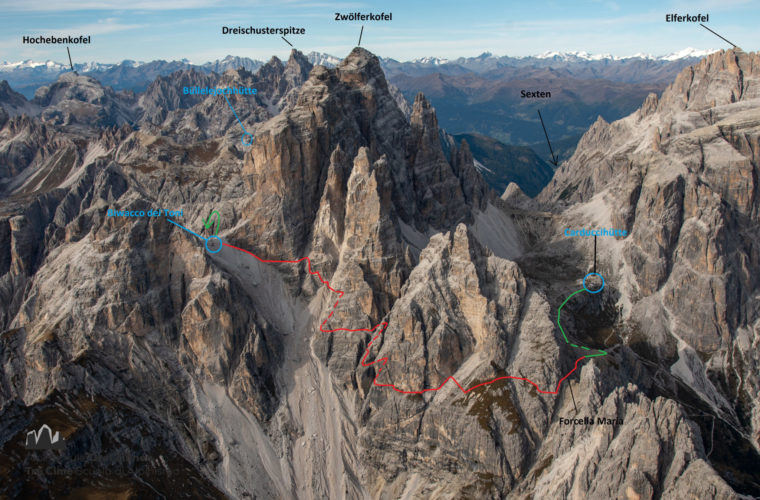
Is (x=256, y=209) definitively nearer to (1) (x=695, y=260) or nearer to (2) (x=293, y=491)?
(2) (x=293, y=491)

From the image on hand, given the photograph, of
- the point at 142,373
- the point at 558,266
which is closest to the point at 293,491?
the point at 142,373

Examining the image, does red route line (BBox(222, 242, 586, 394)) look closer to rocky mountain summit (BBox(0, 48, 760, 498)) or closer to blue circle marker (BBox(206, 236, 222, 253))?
rocky mountain summit (BBox(0, 48, 760, 498))

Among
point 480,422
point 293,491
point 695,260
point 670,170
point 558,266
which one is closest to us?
point 480,422

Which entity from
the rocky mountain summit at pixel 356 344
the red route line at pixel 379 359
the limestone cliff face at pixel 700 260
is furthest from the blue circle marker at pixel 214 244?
the limestone cliff face at pixel 700 260

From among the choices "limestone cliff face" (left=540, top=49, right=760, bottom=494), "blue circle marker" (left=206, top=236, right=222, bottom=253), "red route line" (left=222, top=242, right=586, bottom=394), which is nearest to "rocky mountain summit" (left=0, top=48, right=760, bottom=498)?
"red route line" (left=222, top=242, right=586, bottom=394)

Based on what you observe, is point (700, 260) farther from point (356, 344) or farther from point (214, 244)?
point (214, 244)

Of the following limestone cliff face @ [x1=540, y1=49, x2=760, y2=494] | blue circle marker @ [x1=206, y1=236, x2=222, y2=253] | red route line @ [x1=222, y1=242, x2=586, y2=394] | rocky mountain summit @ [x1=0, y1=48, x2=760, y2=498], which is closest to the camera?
rocky mountain summit @ [x1=0, y1=48, x2=760, y2=498]

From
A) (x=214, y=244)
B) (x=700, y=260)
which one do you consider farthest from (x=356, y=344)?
(x=700, y=260)
